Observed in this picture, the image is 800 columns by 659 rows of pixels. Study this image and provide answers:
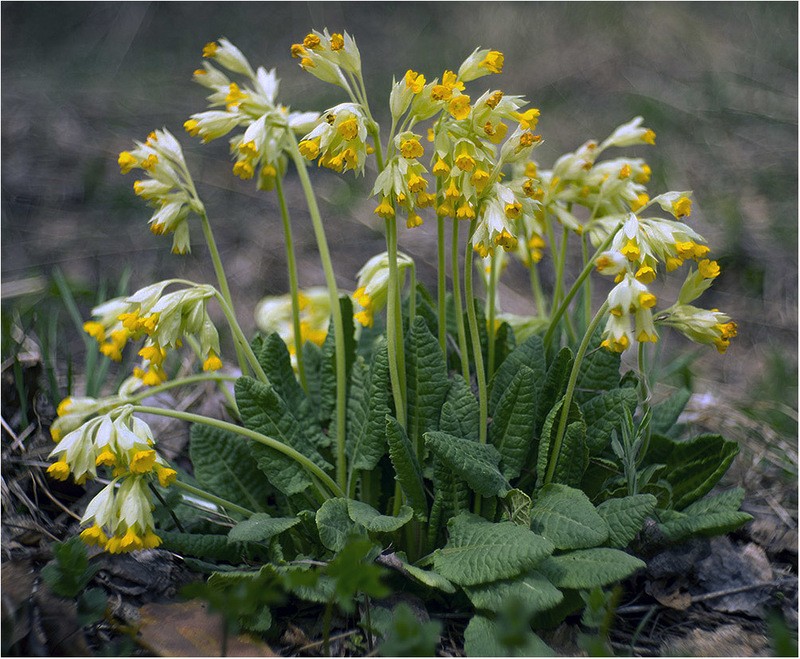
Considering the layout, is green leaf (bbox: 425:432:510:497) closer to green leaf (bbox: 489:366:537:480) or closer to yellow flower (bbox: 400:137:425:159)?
green leaf (bbox: 489:366:537:480)

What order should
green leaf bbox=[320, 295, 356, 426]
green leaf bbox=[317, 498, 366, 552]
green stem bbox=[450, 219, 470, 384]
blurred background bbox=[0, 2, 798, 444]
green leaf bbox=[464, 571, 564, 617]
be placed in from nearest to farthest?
green leaf bbox=[464, 571, 564, 617], green leaf bbox=[317, 498, 366, 552], green stem bbox=[450, 219, 470, 384], green leaf bbox=[320, 295, 356, 426], blurred background bbox=[0, 2, 798, 444]

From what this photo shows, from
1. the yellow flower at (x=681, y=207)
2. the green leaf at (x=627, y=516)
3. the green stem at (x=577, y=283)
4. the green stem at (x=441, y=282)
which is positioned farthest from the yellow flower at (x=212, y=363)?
the yellow flower at (x=681, y=207)

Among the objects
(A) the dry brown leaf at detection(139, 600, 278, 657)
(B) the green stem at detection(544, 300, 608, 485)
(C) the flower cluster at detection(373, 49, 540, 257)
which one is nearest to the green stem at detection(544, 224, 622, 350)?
(B) the green stem at detection(544, 300, 608, 485)

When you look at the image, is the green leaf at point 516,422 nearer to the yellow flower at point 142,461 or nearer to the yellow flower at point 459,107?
the yellow flower at point 459,107

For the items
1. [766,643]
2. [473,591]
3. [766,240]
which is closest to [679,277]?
[766,240]

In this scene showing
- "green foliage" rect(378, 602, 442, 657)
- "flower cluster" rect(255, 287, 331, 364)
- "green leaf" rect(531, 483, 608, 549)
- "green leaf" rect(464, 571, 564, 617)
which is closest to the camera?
"green foliage" rect(378, 602, 442, 657)

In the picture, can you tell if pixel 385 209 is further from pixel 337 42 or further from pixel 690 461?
pixel 690 461
